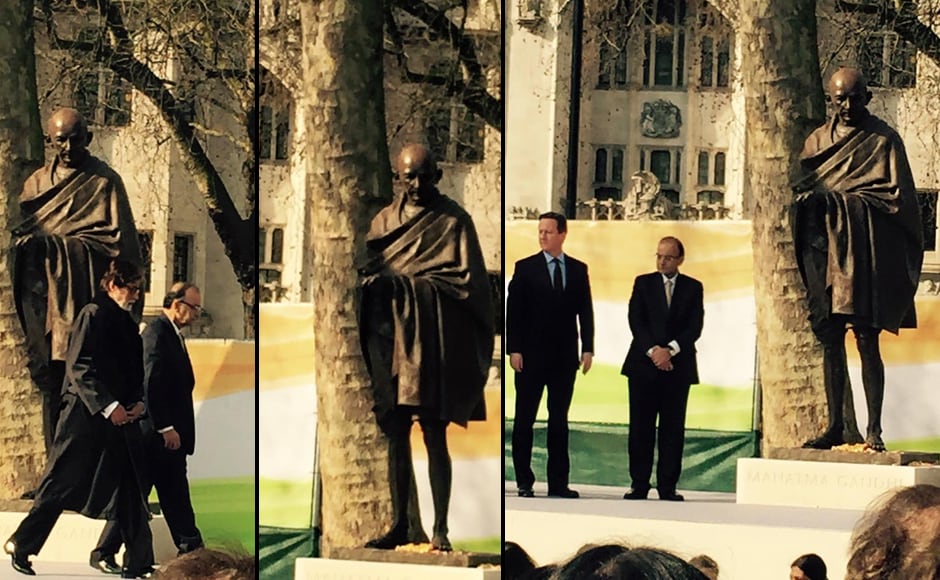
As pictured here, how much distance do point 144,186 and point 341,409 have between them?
1.49 meters

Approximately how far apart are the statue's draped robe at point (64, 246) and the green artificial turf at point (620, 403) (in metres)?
2.09

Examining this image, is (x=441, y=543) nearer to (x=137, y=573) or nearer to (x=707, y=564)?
(x=707, y=564)

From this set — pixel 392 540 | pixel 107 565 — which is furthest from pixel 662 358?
pixel 107 565

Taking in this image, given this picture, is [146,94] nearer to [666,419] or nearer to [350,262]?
[350,262]

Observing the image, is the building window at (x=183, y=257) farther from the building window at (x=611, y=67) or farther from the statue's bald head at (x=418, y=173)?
the building window at (x=611, y=67)

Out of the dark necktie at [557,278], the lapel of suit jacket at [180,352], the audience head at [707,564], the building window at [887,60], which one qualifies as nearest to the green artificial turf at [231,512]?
the lapel of suit jacket at [180,352]

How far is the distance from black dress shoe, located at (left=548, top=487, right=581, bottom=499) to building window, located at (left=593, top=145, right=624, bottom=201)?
1.32 metres

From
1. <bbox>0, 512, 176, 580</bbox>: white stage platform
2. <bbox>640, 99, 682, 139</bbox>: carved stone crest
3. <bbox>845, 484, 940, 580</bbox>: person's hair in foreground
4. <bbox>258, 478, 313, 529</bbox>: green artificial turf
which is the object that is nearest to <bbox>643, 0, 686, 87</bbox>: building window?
<bbox>640, 99, 682, 139</bbox>: carved stone crest

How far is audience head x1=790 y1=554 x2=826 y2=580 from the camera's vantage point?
6316mm

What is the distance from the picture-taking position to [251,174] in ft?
24.1

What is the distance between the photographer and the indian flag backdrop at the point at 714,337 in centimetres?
650

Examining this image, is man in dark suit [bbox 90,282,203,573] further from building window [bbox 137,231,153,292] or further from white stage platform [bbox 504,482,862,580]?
white stage platform [bbox 504,482,862,580]

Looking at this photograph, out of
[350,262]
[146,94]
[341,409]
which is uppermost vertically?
[146,94]

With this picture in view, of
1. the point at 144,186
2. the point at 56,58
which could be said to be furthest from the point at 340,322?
the point at 56,58
